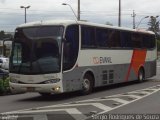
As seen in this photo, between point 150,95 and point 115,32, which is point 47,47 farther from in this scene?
point 115,32

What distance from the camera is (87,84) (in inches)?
810

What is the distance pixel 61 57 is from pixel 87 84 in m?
2.67

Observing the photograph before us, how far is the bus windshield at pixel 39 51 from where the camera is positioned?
18.3 m

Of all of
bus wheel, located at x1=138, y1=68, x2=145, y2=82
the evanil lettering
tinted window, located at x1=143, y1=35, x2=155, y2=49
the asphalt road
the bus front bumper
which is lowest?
bus wheel, located at x1=138, y1=68, x2=145, y2=82

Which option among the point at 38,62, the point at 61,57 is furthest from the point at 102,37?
the point at 38,62

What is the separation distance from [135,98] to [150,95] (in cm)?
135

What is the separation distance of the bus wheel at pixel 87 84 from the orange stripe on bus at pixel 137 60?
4.74 meters

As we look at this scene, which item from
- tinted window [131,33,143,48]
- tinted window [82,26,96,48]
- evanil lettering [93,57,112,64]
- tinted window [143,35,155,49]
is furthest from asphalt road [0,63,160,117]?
tinted window [143,35,155,49]

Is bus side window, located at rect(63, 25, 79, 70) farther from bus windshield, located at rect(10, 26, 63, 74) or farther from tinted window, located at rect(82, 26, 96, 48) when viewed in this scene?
tinted window, located at rect(82, 26, 96, 48)

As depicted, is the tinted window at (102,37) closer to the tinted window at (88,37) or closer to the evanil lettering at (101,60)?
the tinted window at (88,37)

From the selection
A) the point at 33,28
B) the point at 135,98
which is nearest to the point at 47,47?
the point at 33,28

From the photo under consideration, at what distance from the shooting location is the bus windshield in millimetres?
18297

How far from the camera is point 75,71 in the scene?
19.4 m

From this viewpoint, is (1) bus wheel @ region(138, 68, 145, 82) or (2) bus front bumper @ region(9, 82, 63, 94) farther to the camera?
(1) bus wheel @ region(138, 68, 145, 82)
